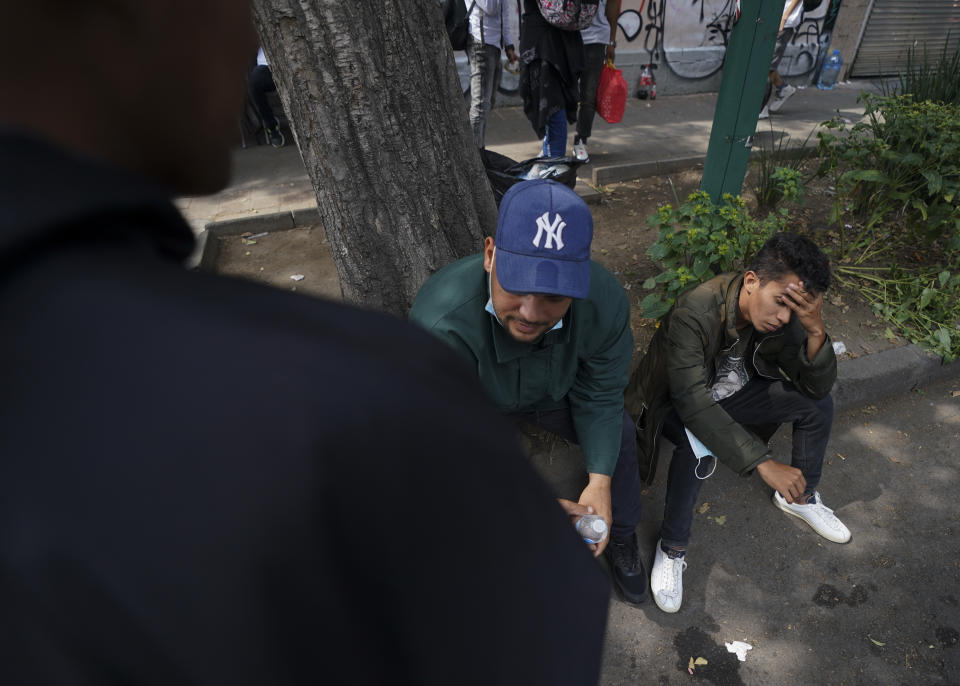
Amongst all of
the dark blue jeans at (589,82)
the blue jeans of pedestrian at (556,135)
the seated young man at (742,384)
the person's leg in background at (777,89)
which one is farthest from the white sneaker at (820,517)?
the person's leg in background at (777,89)

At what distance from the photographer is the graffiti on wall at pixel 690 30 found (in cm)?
879

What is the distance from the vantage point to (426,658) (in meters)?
0.44

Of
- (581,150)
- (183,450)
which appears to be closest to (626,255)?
(581,150)

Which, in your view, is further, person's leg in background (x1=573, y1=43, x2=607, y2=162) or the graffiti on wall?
the graffiti on wall

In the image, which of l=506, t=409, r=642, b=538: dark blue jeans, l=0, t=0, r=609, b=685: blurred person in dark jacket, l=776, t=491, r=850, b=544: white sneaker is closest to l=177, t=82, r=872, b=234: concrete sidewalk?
l=506, t=409, r=642, b=538: dark blue jeans

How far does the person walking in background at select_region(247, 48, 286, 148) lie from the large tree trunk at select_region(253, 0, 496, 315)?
5430 millimetres

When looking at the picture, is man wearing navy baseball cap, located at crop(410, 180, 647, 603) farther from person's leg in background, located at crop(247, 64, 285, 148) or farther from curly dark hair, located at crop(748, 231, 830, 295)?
person's leg in background, located at crop(247, 64, 285, 148)

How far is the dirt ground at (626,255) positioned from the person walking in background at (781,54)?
140 inches

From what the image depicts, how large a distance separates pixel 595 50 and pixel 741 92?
2214 mm

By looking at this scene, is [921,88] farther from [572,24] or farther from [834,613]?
[834,613]

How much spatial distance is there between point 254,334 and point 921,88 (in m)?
5.95

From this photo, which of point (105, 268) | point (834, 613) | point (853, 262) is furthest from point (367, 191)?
point (853, 262)

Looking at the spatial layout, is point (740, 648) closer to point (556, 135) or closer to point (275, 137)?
point (556, 135)

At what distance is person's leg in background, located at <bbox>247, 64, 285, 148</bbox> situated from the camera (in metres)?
6.79
